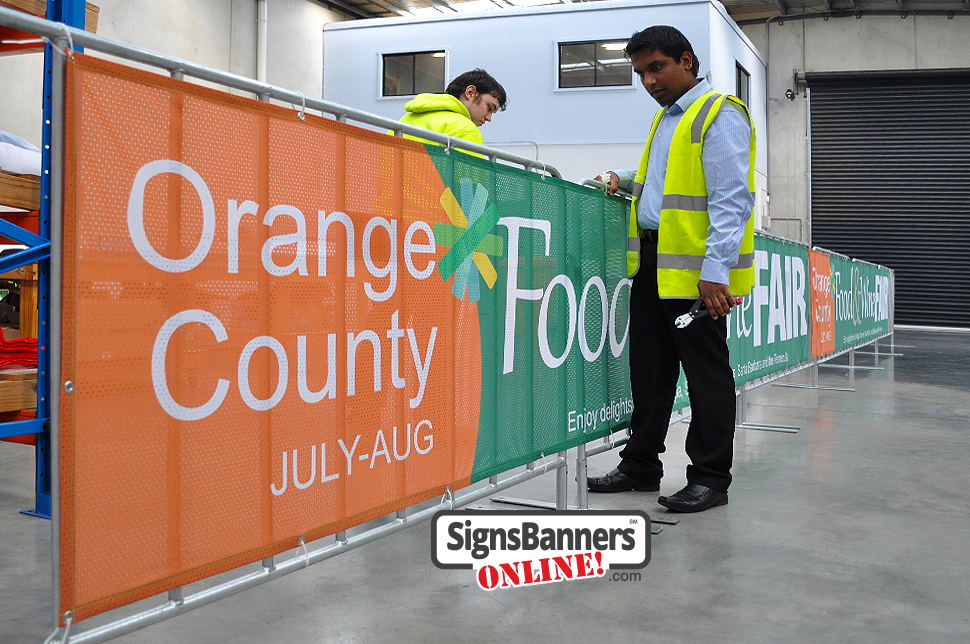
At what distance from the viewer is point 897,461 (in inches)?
183

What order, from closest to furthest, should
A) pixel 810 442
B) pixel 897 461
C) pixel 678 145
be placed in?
1. pixel 678 145
2. pixel 897 461
3. pixel 810 442

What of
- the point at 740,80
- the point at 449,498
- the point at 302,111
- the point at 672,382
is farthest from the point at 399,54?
the point at 302,111

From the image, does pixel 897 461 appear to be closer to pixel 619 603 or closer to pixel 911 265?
pixel 619 603

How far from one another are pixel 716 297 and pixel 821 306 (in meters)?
4.78

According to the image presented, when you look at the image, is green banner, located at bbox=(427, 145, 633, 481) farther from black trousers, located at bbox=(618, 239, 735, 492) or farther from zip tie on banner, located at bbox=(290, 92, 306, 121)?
zip tie on banner, located at bbox=(290, 92, 306, 121)

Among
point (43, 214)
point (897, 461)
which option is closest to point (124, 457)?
point (43, 214)

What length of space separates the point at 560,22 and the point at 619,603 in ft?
49.0

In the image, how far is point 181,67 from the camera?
1.74m

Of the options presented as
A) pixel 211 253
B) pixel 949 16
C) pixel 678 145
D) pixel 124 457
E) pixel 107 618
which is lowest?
pixel 107 618

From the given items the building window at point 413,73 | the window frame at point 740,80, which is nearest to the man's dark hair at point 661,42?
the building window at point 413,73

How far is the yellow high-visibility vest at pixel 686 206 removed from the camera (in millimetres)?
3273

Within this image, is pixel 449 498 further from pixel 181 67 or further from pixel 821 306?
pixel 821 306

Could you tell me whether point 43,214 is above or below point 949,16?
below

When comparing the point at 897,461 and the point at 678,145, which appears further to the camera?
the point at 897,461
